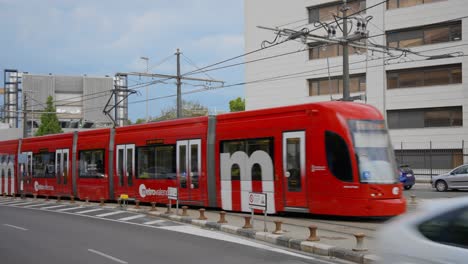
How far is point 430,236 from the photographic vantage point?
506 centimetres

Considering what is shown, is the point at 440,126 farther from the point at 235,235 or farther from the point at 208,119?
the point at 235,235

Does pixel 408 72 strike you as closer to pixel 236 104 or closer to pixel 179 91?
pixel 179 91

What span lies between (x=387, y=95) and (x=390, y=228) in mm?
36986

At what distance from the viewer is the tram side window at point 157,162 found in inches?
766

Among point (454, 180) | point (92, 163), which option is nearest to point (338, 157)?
point (92, 163)

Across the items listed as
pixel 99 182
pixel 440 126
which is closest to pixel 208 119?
pixel 99 182

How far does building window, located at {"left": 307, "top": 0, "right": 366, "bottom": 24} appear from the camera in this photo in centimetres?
4203

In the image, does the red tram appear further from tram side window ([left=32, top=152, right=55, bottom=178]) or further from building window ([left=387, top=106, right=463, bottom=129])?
building window ([left=387, top=106, right=463, bottom=129])

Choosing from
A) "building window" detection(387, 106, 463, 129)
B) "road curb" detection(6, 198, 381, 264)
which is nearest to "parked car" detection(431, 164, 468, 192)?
"building window" detection(387, 106, 463, 129)

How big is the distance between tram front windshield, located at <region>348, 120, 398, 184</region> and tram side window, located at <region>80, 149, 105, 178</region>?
13.2 meters

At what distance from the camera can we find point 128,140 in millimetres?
21922

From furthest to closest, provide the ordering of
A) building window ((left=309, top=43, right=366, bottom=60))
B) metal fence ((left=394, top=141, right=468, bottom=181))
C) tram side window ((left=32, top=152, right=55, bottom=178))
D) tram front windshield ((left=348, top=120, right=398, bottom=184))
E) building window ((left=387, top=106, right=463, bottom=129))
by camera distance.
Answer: building window ((left=309, top=43, right=366, bottom=60)) → building window ((left=387, top=106, right=463, bottom=129)) → metal fence ((left=394, top=141, right=468, bottom=181)) → tram side window ((left=32, top=152, right=55, bottom=178)) → tram front windshield ((left=348, top=120, right=398, bottom=184))

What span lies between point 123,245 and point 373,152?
22.4 feet

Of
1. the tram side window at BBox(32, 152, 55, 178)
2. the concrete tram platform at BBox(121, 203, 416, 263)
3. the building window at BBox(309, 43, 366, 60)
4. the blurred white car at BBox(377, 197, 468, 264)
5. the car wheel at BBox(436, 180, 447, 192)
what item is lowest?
the concrete tram platform at BBox(121, 203, 416, 263)
